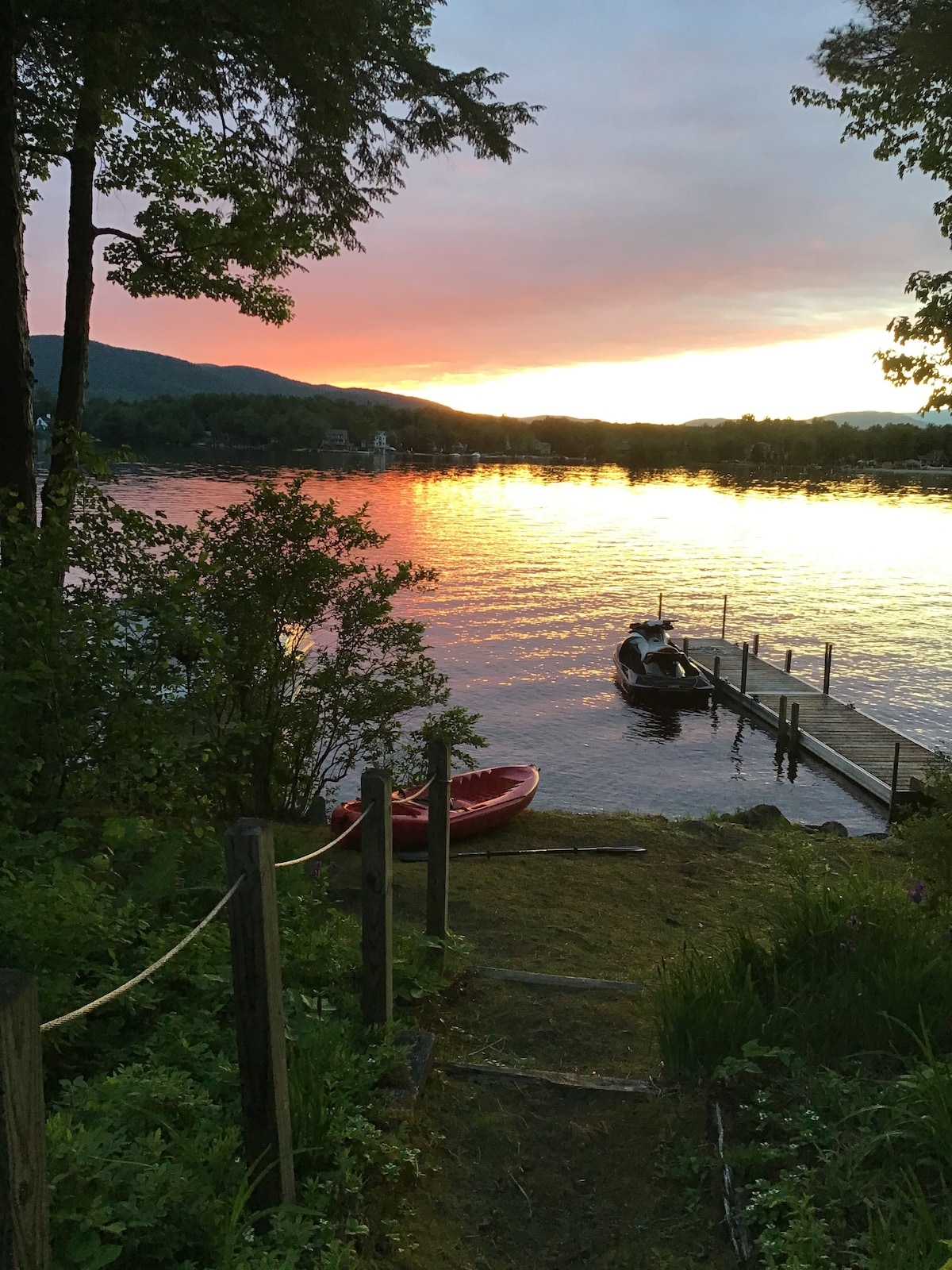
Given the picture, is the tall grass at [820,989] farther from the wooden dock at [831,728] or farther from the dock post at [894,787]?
the dock post at [894,787]

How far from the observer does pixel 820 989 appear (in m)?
4.19

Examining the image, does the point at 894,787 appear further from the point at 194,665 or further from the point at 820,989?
the point at 194,665

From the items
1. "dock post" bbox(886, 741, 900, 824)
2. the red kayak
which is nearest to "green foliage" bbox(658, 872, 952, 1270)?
the red kayak

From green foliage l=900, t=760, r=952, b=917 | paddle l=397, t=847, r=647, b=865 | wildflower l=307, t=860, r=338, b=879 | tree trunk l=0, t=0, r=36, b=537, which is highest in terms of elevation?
tree trunk l=0, t=0, r=36, b=537

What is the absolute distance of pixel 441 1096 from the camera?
435 centimetres

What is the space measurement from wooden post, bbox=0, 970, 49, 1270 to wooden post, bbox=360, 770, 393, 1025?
8.43 feet

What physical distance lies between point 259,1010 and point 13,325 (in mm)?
8319

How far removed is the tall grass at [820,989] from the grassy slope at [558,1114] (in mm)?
343

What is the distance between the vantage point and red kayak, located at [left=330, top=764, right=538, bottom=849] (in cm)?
1154

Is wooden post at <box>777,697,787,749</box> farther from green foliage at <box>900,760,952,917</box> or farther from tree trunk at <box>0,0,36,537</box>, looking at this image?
tree trunk at <box>0,0,36,537</box>

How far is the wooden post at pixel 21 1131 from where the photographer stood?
175cm

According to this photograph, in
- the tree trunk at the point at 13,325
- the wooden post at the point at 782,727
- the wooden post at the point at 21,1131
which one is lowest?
the wooden post at the point at 782,727

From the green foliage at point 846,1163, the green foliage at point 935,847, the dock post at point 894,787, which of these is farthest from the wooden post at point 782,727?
the green foliage at point 846,1163

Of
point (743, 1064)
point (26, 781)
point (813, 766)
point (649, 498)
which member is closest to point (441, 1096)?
point (743, 1064)
